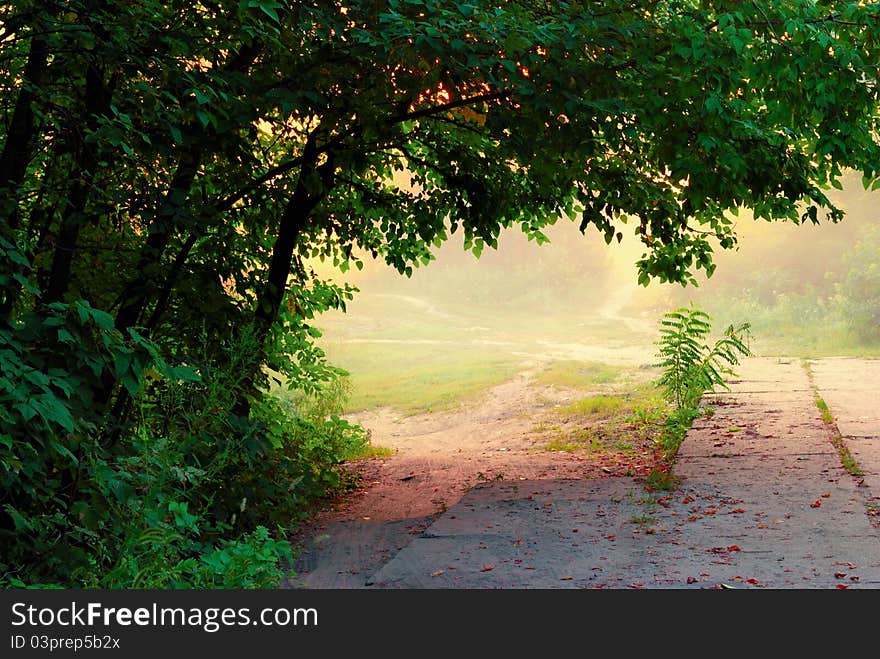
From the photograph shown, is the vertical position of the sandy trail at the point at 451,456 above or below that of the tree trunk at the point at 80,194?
below

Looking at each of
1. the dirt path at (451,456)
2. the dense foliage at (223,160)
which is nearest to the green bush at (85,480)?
the dense foliage at (223,160)

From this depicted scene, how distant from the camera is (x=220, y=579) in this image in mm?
4355

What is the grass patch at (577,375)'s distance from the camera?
17.7 m

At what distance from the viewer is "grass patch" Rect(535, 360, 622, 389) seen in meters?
17.7

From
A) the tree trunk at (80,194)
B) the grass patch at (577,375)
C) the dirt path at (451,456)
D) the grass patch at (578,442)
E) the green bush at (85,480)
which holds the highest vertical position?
the tree trunk at (80,194)

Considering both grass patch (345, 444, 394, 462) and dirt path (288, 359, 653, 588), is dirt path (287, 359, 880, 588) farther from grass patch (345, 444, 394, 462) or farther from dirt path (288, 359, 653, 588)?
grass patch (345, 444, 394, 462)

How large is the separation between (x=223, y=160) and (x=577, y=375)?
12764 mm

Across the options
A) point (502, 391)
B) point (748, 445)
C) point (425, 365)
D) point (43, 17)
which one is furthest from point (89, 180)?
point (425, 365)

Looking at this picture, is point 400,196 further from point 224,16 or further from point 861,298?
point 861,298

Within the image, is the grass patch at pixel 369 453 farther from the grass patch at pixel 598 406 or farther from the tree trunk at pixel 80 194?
the tree trunk at pixel 80 194

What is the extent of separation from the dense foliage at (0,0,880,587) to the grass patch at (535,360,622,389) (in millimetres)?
9536

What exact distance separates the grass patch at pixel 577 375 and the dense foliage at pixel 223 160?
954 centimetres

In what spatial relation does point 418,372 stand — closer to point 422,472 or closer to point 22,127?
point 422,472

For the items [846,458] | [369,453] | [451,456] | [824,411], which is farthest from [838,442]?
[369,453]
